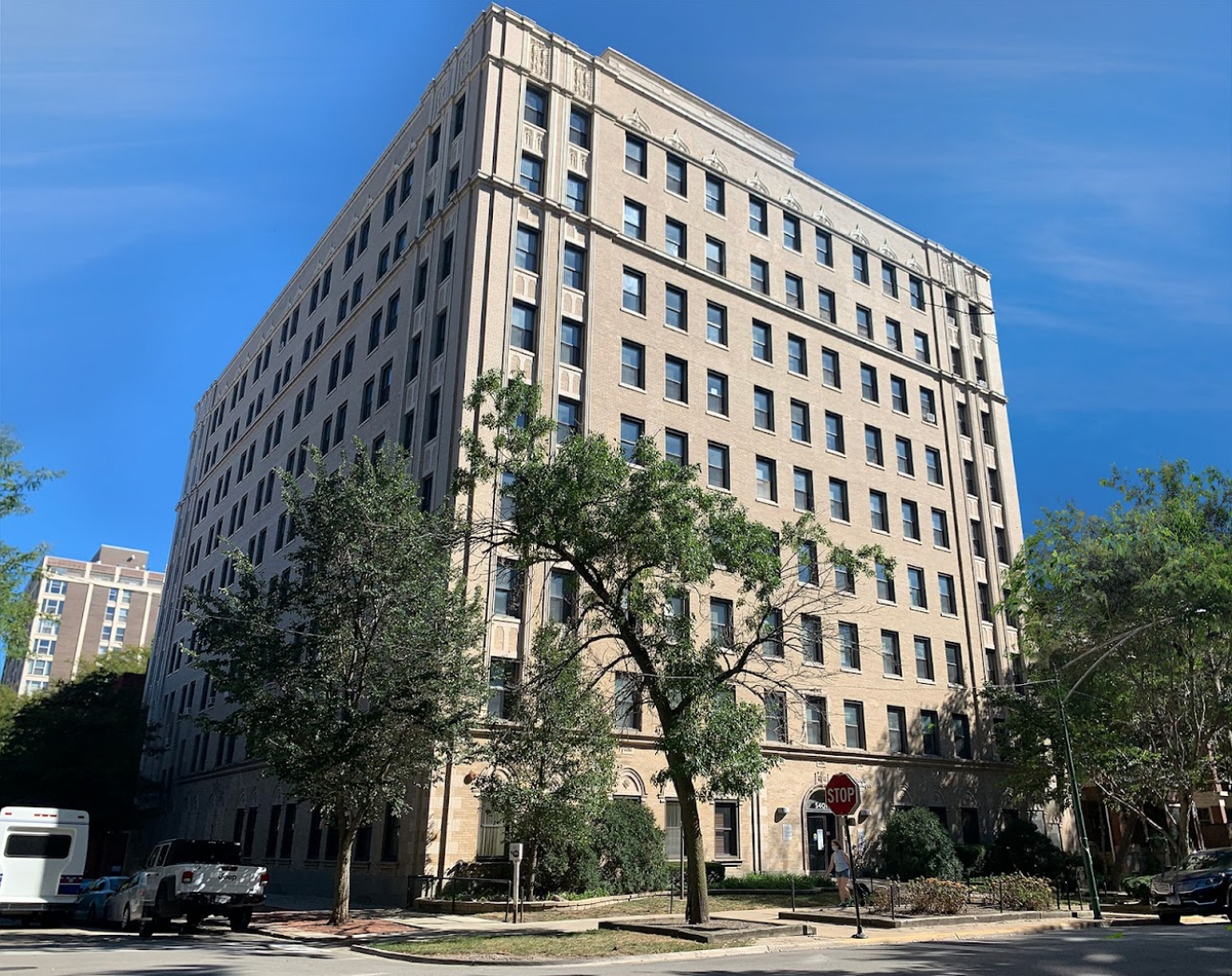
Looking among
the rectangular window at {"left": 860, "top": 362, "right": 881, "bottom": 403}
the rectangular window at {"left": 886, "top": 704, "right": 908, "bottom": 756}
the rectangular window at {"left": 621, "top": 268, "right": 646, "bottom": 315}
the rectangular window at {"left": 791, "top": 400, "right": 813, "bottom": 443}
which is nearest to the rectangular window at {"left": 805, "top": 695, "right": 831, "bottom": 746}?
the rectangular window at {"left": 886, "top": 704, "right": 908, "bottom": 756}

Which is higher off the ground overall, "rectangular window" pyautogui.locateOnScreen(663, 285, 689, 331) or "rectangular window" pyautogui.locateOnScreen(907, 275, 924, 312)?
"rectangular window" pyautogui.locateOnScreen(907, 275, 924, 312)

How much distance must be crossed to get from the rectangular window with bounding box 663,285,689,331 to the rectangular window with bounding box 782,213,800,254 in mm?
8193

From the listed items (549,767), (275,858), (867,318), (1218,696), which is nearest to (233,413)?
(275,858)

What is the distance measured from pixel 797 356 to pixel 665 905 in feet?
87.6

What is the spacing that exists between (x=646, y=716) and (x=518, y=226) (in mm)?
18910

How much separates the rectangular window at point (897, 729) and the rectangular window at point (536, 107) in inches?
1120

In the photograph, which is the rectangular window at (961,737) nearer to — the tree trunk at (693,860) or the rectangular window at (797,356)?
the rectangular window at (797,356)

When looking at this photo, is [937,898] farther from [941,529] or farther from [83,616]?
[83,616]

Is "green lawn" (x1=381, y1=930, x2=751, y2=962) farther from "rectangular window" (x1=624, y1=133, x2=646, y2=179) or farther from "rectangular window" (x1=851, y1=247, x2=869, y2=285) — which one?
"rectangular window" (x1=851, y1=247, x2=869, y2=285)

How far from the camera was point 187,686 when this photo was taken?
184 ft

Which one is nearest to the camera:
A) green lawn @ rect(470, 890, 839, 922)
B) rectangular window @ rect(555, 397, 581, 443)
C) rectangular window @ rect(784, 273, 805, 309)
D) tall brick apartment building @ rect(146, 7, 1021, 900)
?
green lawn @ rect(470, 890, 839, 922)

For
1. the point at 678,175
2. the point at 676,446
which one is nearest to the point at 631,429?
the point at 676,446

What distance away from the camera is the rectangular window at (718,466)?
3797cm

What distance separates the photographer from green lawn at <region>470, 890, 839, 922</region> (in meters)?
23.0
